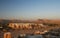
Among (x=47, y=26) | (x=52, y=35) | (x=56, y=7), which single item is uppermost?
(x=56, y=7)

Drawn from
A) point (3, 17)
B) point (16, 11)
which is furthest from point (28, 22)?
point (3, 17)

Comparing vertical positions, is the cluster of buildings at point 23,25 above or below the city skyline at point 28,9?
below

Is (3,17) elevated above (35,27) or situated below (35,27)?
above

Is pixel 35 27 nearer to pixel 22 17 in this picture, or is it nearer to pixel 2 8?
pixel 22 17

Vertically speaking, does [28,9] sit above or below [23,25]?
above

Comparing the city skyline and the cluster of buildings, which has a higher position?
the city skyline

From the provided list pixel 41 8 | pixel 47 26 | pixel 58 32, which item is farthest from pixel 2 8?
pixel 58 32
